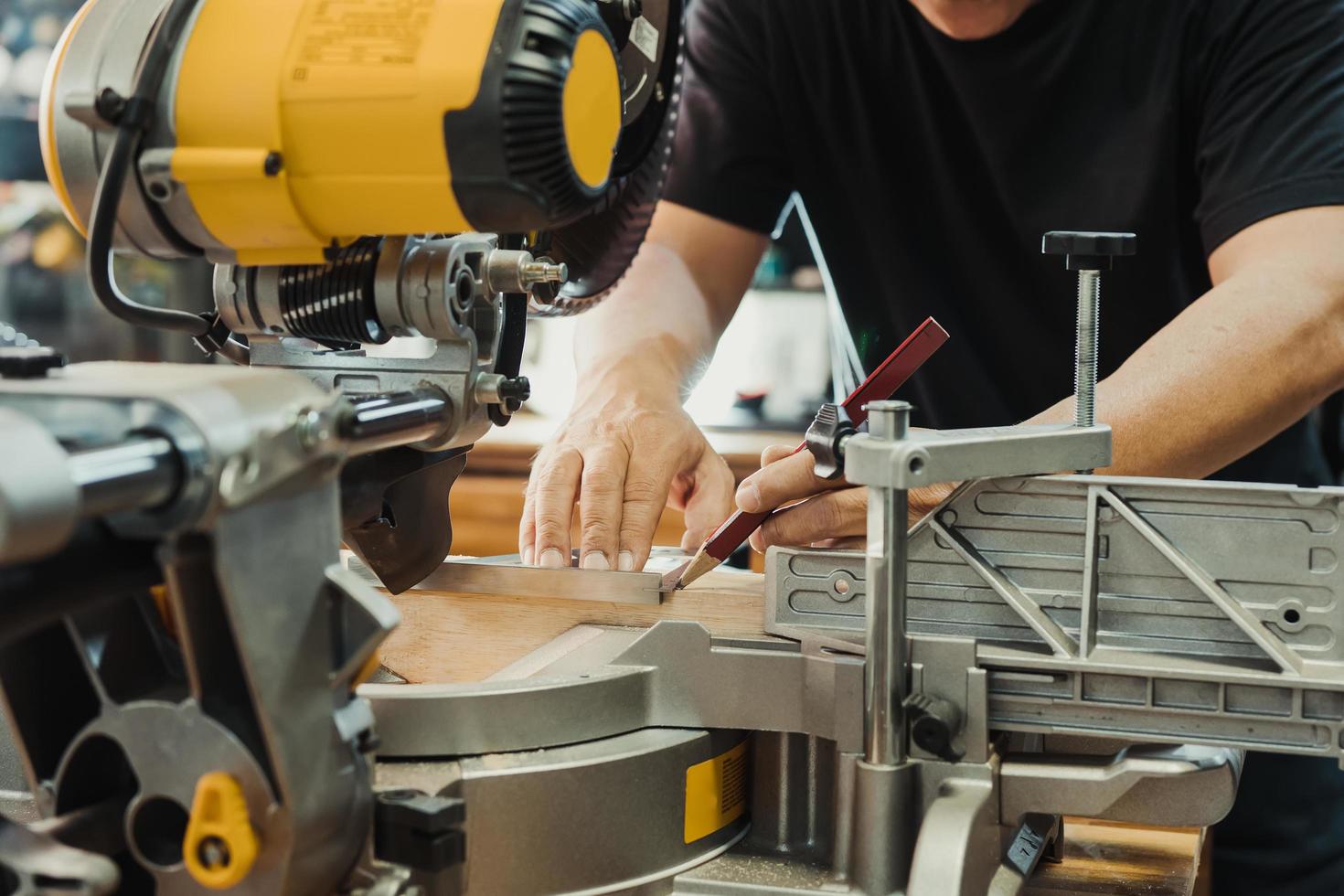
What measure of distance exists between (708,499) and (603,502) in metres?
0.18

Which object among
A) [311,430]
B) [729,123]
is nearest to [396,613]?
[311,430]

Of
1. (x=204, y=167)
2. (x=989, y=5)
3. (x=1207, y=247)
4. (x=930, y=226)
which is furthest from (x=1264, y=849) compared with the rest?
(x=204, y=167)

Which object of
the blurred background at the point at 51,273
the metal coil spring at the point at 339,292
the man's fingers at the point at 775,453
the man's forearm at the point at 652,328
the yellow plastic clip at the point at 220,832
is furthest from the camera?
the blurred background at the point at 51,273

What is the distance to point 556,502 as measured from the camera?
1336 mm

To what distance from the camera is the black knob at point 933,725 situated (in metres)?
0.87

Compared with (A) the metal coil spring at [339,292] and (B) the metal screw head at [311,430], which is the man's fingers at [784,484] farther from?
(B) the metal screw head at [311,430]

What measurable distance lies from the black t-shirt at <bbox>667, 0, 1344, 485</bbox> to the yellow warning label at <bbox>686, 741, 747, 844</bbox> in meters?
0.86

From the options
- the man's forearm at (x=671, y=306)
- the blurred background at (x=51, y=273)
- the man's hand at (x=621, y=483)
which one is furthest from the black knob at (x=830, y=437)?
the blurred background at (x=51, y=273)

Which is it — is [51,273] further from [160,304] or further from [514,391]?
[514,391]

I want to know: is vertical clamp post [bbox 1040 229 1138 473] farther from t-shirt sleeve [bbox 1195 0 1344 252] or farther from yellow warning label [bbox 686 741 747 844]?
t-shirt sleeve [bbox 1195 0 1344 252]

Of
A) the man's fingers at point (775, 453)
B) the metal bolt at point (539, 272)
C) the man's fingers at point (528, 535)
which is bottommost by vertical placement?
the man's fingers at point (528, 535)

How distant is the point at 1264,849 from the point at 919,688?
98cm

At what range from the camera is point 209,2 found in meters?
0.83

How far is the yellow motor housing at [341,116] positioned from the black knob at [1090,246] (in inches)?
13.0
